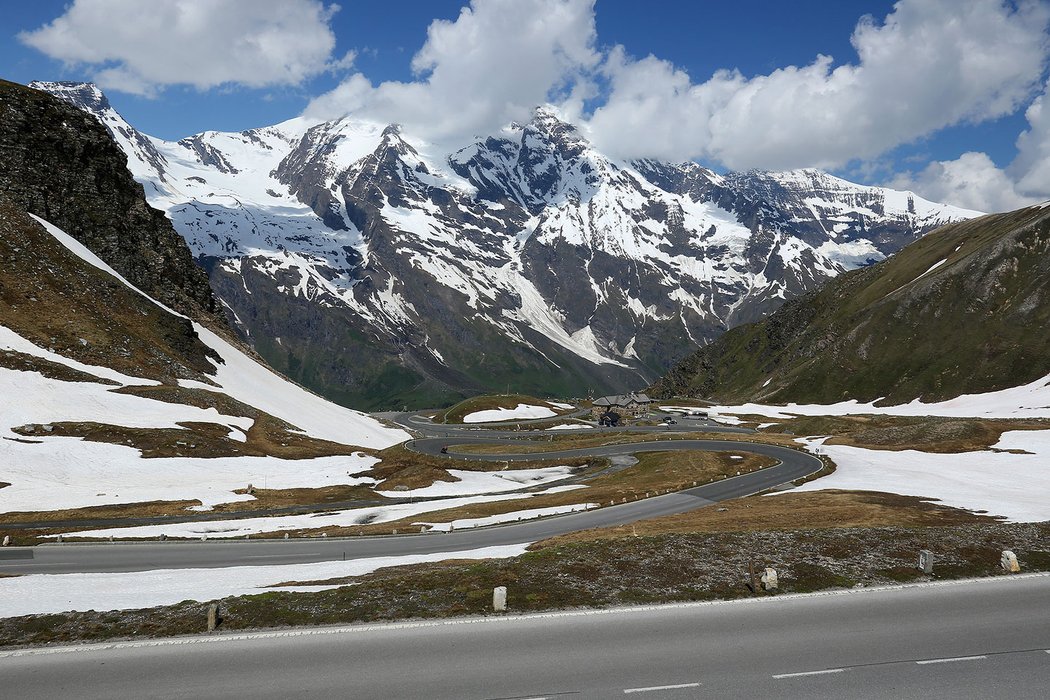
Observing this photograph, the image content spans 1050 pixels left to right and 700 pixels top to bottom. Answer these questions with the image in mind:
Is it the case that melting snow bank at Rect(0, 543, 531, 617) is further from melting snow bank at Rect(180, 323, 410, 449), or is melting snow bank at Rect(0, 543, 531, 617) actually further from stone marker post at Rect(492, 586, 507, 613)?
melting snow bank at Rect(180, 323, 410, 449)

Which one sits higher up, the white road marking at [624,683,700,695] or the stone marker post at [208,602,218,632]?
the stone marker post at [208,602,218,632]

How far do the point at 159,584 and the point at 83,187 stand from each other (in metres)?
140

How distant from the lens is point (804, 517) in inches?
1660

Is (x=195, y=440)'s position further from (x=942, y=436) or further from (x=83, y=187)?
(x=942, y=436)

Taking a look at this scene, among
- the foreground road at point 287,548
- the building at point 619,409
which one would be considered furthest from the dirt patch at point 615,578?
the building at point 619,409

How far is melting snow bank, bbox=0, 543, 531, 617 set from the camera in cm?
2459

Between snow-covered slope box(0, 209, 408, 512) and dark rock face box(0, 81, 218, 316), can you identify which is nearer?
snow-covered slope box(0, 209, 408, 512)

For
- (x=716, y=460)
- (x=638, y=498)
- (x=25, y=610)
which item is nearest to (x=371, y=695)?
(x=25, y=610)

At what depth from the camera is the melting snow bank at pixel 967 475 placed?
4831 cm

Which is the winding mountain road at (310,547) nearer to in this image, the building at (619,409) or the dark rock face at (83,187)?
the dark rock face at (83,187)

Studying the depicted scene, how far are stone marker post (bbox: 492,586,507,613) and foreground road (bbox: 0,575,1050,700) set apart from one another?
0.96m

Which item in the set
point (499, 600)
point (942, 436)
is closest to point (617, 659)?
point (499, 600)

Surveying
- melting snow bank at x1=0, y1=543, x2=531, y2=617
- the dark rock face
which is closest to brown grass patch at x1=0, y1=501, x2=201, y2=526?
melting snow bank at x1=0, y1=543, x2=531, y2=617

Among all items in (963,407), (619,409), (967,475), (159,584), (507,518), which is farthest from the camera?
(619,409)
